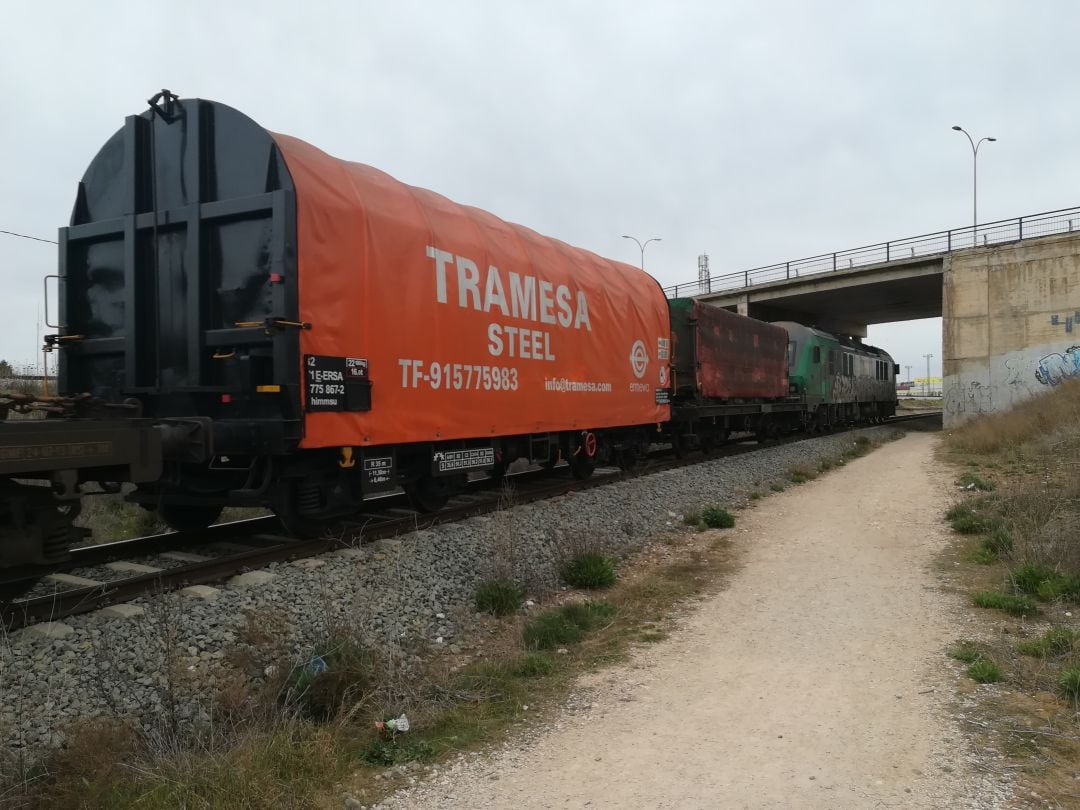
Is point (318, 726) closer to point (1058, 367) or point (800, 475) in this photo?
point (800, 475)

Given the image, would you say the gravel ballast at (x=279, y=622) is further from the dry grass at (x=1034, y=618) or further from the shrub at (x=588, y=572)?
the dry grass at (x=1034, y=618)

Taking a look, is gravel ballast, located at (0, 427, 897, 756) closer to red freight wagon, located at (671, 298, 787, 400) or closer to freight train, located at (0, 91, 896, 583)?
freight train, located at (0, 91, 896, 583)

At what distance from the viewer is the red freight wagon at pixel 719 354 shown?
50.5 feet

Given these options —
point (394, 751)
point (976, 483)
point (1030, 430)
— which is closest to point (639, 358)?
point (976, 483)

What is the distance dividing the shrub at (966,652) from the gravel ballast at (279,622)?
3440mm

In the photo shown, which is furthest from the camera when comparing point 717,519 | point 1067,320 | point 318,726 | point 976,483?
point 1067,320

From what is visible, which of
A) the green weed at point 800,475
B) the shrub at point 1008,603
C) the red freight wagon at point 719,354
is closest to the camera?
the shrub at point 1008,603

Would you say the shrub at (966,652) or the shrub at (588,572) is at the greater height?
the shrub at (588,572)

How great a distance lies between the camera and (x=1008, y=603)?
6.07 meters

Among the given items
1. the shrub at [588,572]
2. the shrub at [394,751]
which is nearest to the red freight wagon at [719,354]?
the shrub at [588,572]

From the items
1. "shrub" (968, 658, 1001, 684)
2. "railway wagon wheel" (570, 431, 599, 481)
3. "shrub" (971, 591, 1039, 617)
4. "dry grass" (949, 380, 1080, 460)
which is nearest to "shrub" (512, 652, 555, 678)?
"shrub" (968, 658, 1001, 684)

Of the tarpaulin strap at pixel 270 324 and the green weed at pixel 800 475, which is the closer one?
the tarpaulin strap at pixel 270 324

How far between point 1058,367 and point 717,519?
2313cm

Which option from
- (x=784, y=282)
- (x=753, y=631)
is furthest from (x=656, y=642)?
(x=784, y=282)
